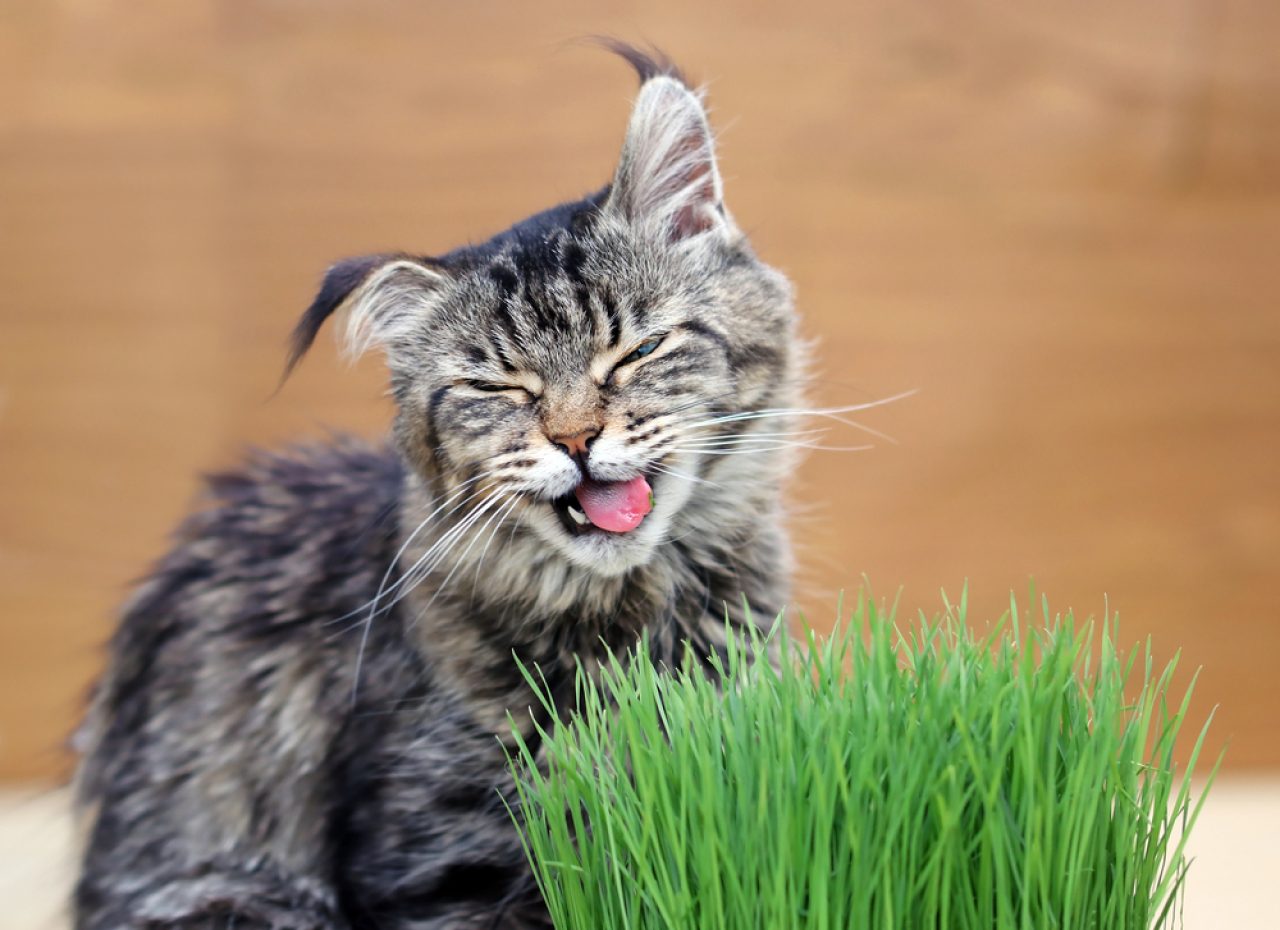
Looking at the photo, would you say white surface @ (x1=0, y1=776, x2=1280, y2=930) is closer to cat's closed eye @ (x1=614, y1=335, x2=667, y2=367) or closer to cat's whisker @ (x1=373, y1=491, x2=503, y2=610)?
cat's whisker @ (x1=373, y1=491, x2=503, y2=610)

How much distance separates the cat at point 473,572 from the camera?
4.32 feet

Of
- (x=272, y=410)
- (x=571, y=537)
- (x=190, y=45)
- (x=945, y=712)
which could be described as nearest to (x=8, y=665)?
(x=272, y=410)

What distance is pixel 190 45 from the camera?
249 cm

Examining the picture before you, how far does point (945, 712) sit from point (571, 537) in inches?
16.5

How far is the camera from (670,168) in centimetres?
144

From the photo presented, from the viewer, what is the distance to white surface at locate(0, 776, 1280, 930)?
1.99 metres

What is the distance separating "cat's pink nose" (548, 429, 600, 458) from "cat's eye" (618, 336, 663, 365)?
0.37ft

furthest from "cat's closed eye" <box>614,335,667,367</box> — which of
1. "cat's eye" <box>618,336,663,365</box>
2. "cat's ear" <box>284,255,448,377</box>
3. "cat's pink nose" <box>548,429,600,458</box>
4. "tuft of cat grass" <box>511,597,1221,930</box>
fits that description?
"tuft of cat grass" <box>511,597,1221,930</box>

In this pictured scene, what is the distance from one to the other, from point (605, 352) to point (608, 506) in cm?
18

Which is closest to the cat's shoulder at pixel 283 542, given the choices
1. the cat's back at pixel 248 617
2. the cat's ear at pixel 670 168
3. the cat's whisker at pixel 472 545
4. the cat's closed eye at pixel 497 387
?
the cat's back at pixel 248 617

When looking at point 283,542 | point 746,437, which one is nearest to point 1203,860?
point 746,437

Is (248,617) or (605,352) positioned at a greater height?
(605,352)

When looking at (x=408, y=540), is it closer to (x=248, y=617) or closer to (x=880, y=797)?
(x=248, y=617)

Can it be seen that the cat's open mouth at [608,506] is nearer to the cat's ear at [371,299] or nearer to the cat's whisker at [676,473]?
the cat's whisker at [676,473]
